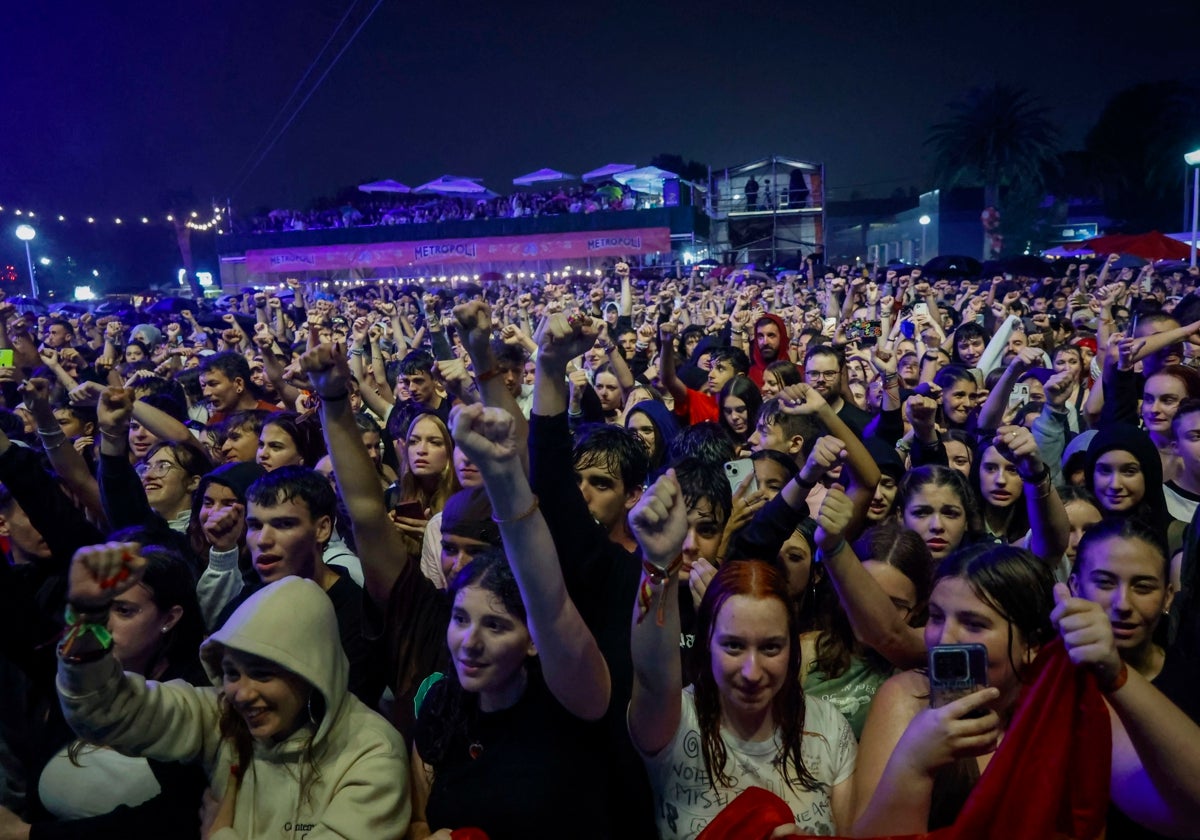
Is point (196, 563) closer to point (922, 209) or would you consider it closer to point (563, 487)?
point (563, 487)

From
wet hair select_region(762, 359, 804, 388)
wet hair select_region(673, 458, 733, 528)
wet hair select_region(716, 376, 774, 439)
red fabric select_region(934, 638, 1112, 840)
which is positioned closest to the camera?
red fabric select_region(934, 638, 1112, 840)

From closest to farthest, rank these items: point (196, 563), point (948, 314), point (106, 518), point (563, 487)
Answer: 1. point (563, 487)
2. point (196, 563)
3. point (106, 518)
4. point (948, 314)

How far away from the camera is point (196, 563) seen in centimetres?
399

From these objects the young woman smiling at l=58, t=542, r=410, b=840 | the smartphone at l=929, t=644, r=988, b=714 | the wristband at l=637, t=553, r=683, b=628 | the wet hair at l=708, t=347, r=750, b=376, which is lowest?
the young woman smiling at l=58, t=542, r=410, b=840

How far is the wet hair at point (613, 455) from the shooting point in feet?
11.5

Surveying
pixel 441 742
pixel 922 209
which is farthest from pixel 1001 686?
pixel 922 209

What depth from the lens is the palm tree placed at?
44281 millimetres

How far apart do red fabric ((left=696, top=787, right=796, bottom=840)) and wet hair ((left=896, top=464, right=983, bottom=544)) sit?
2.04 metres

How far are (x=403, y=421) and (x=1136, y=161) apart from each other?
184ft

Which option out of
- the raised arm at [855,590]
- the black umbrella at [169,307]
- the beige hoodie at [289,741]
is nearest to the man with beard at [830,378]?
the raised arm at [855,590]

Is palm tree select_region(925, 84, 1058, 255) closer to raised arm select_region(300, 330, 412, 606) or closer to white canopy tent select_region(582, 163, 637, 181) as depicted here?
white canopy tent select_region(582, 163, 637, 181)

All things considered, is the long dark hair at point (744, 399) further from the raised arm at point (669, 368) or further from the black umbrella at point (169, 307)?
the black umbrella at point (169, 307)

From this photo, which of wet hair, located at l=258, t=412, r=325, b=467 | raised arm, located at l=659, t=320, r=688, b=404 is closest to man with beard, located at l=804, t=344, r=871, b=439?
raised arm, located at l=659, t=320, r=688, b=404

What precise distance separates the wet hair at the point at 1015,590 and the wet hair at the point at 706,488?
1264 millimetres
